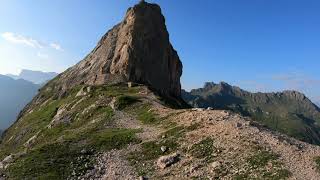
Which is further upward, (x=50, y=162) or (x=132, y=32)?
(x=132, y=32)

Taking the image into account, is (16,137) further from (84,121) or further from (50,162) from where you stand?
(50,162)

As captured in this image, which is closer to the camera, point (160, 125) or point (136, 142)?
point (136, 142)

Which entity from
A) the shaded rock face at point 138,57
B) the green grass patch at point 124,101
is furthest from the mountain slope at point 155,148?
the shaded rock face at point 138,57

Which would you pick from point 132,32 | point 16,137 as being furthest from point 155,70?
point 16,137

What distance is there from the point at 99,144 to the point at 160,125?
9190 millimetres

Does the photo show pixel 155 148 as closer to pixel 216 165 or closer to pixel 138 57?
pixel 216 165

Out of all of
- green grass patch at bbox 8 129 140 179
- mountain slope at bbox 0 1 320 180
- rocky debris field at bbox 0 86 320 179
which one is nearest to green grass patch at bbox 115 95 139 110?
mountain slope at bbox 0 1 320 180

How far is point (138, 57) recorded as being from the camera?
113 m

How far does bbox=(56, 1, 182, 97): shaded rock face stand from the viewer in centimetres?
11231

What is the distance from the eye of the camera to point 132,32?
117m

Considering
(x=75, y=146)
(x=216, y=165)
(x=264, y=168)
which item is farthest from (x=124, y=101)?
(x=264, y=168)

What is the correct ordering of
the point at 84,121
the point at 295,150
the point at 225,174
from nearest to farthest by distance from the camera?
the point at 225,174, the point at 295,150, the point at 84,121

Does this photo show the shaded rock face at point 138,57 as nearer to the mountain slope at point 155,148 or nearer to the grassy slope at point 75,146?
the mountain slope at point 155,148

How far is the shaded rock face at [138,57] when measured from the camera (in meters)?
112
